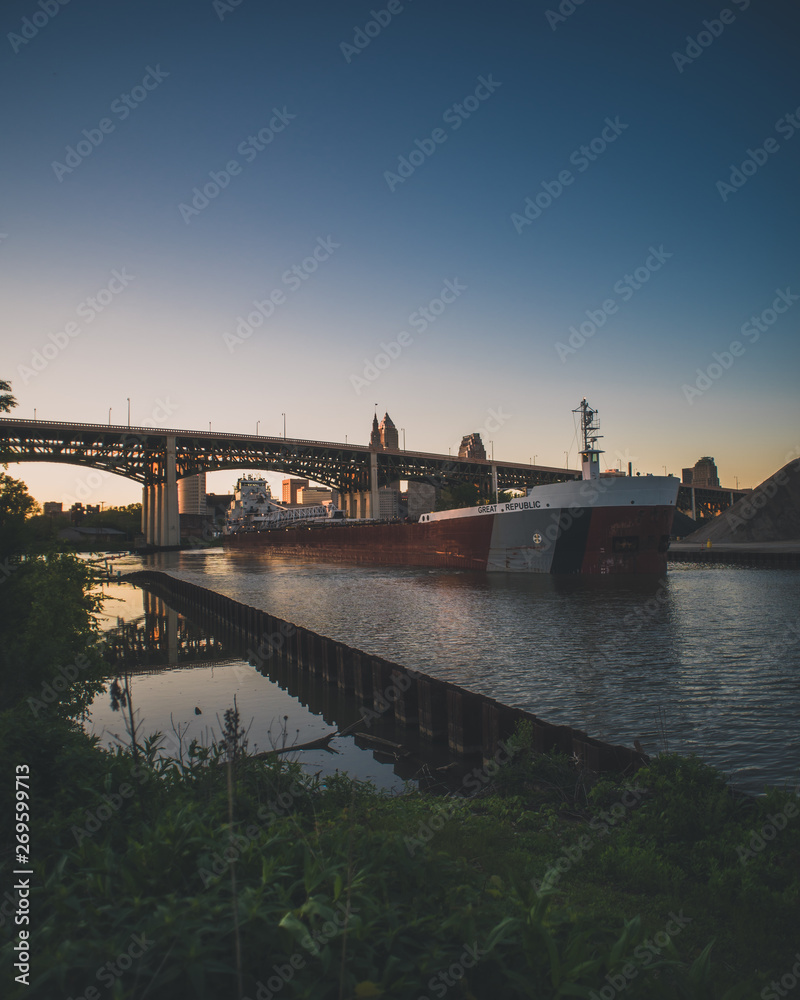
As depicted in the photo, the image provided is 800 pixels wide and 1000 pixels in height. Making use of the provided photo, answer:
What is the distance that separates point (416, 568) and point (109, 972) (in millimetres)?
55830

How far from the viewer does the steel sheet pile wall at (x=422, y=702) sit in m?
8.75

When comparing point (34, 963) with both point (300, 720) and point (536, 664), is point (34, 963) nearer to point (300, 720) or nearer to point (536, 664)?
point (300, 720)

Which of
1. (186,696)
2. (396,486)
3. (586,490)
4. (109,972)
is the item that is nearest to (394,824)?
(109,972)

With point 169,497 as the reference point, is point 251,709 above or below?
below

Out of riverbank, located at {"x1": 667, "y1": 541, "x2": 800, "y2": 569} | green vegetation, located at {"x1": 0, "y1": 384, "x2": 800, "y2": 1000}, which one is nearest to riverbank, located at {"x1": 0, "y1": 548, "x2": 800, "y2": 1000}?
green vegetation, located at {"x1": 0, "y1": 384, "x2": 800, "y2": 1000}

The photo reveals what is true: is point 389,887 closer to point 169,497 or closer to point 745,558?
point 745,558

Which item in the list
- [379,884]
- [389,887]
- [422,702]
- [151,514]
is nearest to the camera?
[379,884]

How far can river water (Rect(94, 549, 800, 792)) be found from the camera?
11641 millimetres

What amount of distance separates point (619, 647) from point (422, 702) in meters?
9.87

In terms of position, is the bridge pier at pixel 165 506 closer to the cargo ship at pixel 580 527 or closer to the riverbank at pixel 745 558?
the cargo ship at pixel 580 527

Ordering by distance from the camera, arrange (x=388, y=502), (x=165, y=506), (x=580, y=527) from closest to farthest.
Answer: (x=580, y=527)
(x=165, y=506)
(x=388, y=502)

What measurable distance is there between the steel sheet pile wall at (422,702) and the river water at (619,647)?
237cm

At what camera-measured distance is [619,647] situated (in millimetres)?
19484

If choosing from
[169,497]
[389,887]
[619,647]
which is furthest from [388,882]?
[169,497]
